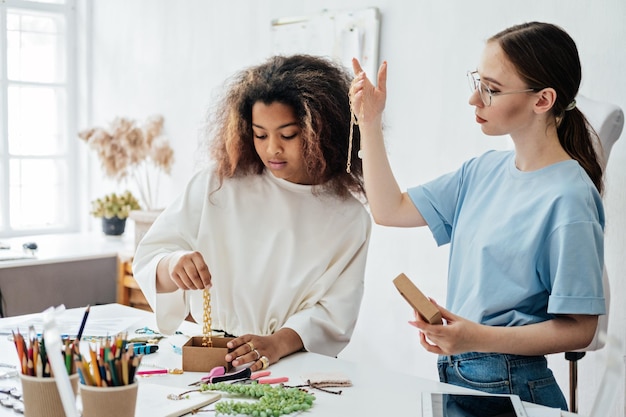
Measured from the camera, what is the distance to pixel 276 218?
1.95 m

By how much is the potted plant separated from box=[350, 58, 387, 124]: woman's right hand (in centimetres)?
290

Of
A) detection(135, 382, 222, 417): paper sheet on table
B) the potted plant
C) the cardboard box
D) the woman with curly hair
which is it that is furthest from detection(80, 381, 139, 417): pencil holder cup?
the potted plant

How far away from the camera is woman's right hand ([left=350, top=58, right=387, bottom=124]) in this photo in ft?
5.47

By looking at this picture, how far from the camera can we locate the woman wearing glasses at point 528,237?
140 centimetres

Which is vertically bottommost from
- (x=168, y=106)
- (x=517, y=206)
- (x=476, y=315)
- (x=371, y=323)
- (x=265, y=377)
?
(x=371, y=323)

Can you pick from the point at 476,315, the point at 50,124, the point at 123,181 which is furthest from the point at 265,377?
the point at 50,124

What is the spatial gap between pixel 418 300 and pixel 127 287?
2.97 metres

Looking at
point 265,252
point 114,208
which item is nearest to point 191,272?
point 265,252

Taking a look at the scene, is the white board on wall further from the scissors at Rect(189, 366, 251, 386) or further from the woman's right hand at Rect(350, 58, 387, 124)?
the scissors at Rect(189, 366, 251, 386)

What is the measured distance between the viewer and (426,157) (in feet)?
10.4

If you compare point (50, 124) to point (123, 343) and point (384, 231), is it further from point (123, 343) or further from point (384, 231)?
point (123, 343)

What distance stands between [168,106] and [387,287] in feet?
6.23

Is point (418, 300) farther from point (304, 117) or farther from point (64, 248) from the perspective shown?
point (64, 248)

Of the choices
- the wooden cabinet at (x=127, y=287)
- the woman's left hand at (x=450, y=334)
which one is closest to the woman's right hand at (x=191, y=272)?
the woman's left hand at (x=450, y=334)
